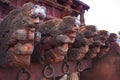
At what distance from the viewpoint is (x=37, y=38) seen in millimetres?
726

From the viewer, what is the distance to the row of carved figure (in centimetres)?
68

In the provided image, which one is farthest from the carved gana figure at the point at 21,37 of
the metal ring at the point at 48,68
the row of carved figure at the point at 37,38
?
the metal ring at the point at 48,68

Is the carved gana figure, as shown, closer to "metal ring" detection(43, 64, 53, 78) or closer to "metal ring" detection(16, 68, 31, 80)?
"metal ring" detection(16, 68, 31, 80)

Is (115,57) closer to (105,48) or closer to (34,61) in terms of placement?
(105,48)

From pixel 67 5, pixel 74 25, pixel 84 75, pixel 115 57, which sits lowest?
pixel 84 75

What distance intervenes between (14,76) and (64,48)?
19cm

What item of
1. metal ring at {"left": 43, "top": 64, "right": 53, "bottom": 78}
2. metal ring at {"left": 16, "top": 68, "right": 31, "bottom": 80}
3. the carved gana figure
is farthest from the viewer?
metal ring at {"left": 43, "top": 64, "right": 53, "bottom": 78}

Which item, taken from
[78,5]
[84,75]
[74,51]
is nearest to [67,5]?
[78,5]

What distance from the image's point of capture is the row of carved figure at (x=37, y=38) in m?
0.68

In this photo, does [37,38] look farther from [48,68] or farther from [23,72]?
[48,68]

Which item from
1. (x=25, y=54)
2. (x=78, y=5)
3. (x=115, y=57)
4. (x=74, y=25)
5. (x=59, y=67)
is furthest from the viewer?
(x=78, y=5)

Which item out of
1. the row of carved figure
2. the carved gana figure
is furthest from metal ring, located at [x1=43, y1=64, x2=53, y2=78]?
the carved gana figure

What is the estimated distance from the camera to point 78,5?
9.40 ft

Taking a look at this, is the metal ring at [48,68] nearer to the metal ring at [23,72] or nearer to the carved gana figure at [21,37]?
the metal ring at [23,72]
